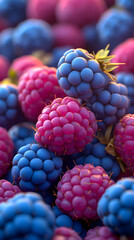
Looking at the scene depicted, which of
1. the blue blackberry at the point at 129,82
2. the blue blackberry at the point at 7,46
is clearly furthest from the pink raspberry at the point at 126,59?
the blue blackberry at the point at 7,46

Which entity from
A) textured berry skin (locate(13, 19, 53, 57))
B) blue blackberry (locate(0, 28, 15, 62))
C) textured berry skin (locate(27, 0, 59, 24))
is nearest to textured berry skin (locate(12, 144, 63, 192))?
textured berry skin (locate(13, 19, 53, 57))

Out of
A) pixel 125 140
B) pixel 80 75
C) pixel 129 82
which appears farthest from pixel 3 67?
pixel 125 140

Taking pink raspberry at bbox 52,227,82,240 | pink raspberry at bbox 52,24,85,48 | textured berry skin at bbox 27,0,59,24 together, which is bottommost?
pink raspberry at bbox 52,227,82,240

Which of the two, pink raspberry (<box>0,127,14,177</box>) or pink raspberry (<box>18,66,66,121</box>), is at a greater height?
pink raspberry (<box>18,66,66,121</box>)

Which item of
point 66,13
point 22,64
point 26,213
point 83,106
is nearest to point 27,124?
point 83,106

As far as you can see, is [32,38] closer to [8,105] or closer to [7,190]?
[8,105]

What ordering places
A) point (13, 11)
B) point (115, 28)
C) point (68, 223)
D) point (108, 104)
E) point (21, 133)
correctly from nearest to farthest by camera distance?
point (68, 223) < point (108, 104) < point (21, 133) < point (115, 28) < point (13, 11)

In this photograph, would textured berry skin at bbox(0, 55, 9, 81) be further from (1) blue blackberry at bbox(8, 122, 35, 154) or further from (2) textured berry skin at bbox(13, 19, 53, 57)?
(1) blue blackberry at bbox(8, 122, 35, 154)
